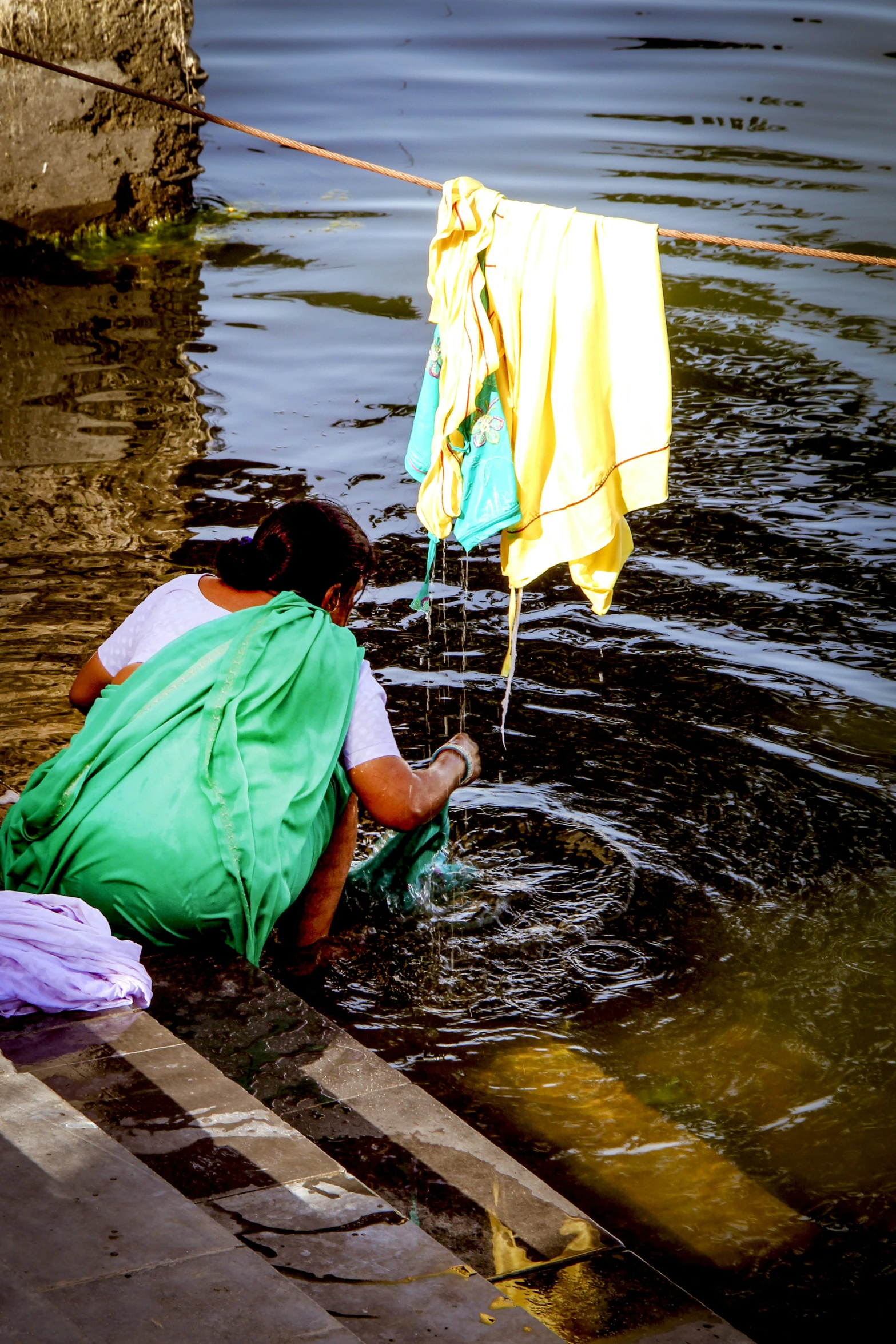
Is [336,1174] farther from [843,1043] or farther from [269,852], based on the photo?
[843,1043]

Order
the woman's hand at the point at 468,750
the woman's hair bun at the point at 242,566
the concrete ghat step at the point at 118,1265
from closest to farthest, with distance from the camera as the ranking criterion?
the concrete ghat step at the point at 118,1265
the woman's hair bun at the point at 242,566
the woman's hand at the point at 468,750

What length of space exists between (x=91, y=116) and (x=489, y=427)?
7245 millimetres

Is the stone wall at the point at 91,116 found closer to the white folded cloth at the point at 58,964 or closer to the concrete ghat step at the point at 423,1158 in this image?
the white folded cloth at the point at 58,964

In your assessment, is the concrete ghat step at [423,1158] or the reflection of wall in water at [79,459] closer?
the concrete ghat step at [423,1158]

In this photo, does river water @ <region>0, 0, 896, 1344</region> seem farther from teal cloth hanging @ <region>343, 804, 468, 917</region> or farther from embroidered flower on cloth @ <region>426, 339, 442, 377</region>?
embroidered flower on cloth @ <region>426, 339, 442, 377</region>

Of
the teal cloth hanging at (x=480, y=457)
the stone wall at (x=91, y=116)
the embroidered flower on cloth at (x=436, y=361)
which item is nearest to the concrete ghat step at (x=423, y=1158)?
the teal cloth hanging at (x=480, y=457)

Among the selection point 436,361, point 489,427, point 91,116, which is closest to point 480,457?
point 489,427

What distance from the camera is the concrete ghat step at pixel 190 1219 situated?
2109mm

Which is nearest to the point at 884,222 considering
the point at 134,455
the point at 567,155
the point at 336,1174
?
the point at 567,155

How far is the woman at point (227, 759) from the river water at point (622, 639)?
26.2 inches

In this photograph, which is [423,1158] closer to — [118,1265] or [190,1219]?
[190,1219]

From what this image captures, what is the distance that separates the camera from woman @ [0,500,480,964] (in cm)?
321

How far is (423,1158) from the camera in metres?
2.87

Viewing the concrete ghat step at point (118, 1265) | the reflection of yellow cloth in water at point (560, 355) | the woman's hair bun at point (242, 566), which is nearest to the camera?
the concrete ghat step at point (118, 1265)
